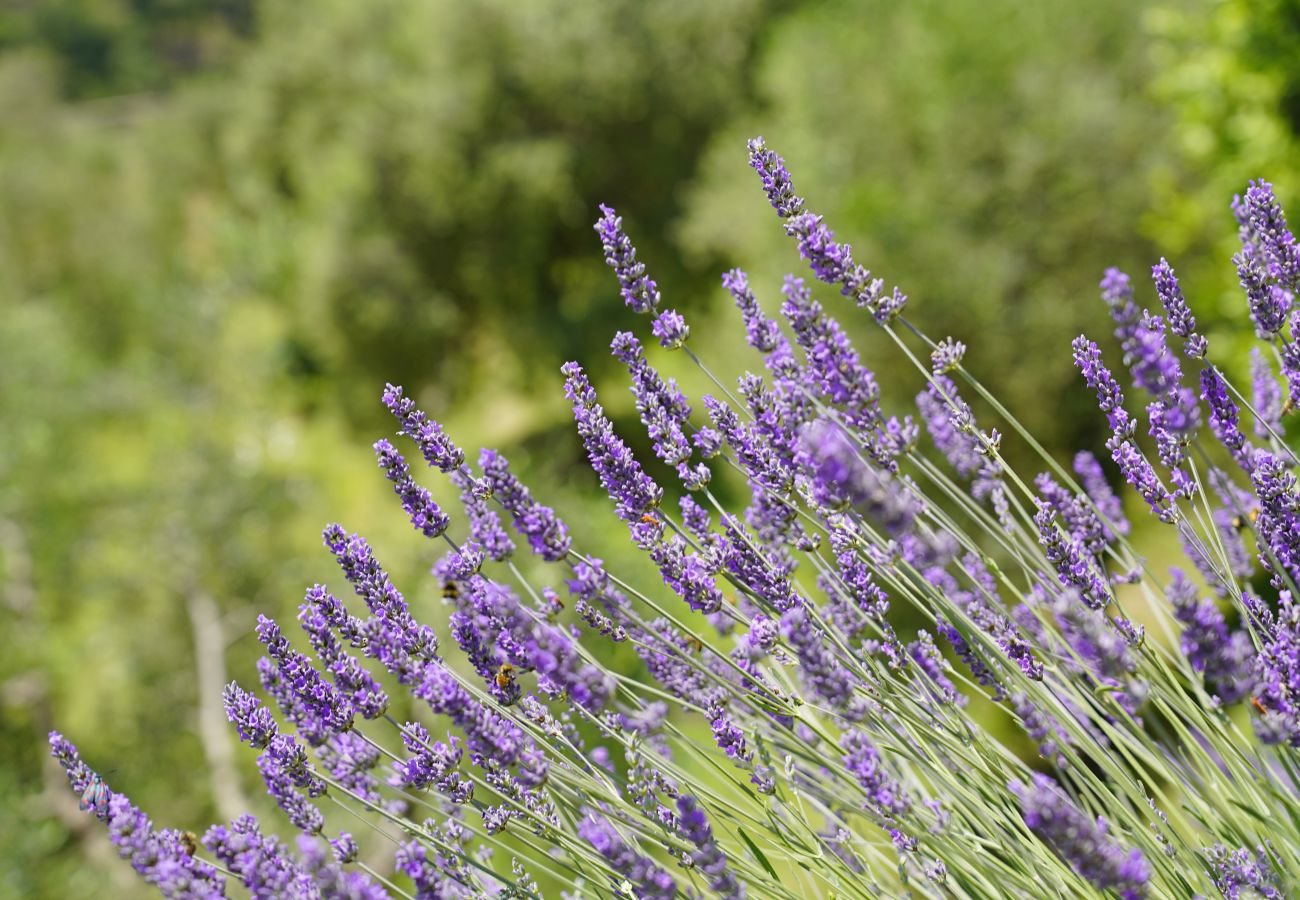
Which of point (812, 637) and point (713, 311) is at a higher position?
point (713, 311)

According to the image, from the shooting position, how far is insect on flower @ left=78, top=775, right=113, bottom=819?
1234 mm

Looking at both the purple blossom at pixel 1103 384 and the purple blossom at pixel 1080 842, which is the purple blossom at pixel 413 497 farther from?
the purple blossom at pixel 1103 384

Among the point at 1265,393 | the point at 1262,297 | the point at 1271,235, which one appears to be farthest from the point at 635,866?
the point at 1265,393

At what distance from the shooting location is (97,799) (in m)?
1.24

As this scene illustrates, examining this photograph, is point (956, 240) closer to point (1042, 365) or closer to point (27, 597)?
point (1042, 365)

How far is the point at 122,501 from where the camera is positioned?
524 inches

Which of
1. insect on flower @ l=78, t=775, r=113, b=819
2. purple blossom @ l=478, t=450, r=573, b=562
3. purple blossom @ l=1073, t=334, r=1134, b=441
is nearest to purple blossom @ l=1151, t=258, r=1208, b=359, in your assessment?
purple blossom @ l=1073, t=334, r=1134, b=441

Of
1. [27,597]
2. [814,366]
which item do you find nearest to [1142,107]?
[814,366]

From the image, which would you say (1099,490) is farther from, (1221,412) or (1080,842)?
(1080,842)

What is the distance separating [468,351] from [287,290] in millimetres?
4531

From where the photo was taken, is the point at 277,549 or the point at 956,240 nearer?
→ the point at 956,240

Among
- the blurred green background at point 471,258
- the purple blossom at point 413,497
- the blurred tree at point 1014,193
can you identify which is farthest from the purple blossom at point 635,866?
the blurred tree at point 1014,193

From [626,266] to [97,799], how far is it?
1.04 meters

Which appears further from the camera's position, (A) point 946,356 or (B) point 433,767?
(A) point 946,356
